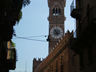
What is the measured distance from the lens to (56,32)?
82625 mm

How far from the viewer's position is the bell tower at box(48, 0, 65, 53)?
8109 centimetres

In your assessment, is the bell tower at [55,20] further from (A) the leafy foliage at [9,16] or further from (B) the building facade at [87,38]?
(B) the building facade at [87,38]

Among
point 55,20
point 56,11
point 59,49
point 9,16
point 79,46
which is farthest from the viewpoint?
point 56,11

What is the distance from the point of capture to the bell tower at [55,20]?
81088 millimetres

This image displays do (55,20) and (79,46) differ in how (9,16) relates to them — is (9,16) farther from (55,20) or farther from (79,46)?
(55,20)

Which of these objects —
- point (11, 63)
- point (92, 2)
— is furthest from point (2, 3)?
point (11, 63)

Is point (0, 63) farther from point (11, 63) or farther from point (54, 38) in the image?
point (54, 38)

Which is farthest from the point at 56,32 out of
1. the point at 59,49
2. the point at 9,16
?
the point at 9,16

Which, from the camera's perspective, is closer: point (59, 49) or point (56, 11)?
point (59, 49)

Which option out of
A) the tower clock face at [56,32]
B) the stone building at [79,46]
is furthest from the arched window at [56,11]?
the stone building at [79,46]

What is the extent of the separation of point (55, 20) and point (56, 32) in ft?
11.0

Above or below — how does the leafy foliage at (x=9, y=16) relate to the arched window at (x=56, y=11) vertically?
below

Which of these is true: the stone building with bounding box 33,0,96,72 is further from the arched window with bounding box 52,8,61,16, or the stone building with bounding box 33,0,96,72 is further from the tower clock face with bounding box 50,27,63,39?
the arched window with bounding box 52,8,61,16

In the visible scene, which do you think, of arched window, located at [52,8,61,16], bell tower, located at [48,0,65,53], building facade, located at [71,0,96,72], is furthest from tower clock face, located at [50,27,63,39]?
building facade, located at [71,0,96,72]
